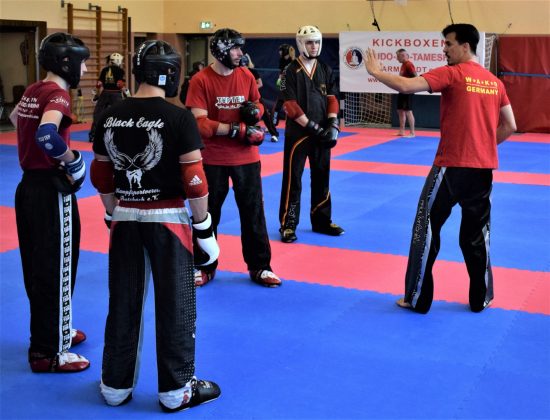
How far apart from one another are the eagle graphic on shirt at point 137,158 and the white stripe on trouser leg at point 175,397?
3.40 feet

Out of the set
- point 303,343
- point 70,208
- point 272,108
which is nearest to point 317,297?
point 303,343

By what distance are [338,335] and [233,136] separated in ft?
5.68

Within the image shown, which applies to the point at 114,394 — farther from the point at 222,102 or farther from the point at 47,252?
the point at 222,102

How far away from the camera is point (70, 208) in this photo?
4047mm

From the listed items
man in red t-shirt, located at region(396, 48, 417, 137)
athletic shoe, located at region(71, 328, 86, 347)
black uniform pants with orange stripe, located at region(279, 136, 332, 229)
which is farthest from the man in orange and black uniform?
man in red t-shirt, located at region(396, 48, 417, 137)

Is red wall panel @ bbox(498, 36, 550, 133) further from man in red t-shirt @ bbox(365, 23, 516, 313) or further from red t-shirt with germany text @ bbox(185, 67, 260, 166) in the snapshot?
red t-shirt with germany text @ bbox(185, 67, 260, 166)

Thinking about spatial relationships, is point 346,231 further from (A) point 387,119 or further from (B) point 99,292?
(A) point 387,119

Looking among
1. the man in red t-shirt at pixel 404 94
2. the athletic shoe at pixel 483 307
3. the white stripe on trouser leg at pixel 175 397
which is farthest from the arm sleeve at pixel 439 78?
the man in red t-shirt at pixel 404 94

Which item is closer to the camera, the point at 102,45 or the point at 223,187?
the point at 223,187

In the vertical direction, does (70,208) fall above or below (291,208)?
above

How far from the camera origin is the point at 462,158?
15.9 ft

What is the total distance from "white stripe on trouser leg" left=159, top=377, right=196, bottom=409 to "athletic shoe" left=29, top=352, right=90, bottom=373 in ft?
2.34

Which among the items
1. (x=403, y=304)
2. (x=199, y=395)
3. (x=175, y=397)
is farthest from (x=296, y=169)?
(x=175, y=397)

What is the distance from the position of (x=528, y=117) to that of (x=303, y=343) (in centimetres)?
1369
